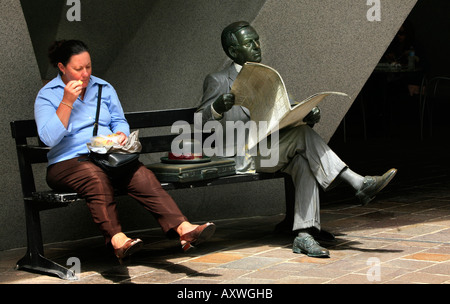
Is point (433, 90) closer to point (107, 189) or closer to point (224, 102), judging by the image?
point (224, 102)

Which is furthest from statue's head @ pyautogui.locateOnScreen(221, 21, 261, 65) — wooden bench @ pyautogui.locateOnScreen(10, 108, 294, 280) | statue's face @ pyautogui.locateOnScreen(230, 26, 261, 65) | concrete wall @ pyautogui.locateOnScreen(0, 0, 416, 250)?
wooden bench @ pyautogui.locateOnScreen(10, 108, 294, 280)

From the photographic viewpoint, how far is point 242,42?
214 inches

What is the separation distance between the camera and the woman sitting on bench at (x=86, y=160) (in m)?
Answer: 4.66

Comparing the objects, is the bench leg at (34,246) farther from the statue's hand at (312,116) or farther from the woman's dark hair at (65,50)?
the statue's hand at (312,116)

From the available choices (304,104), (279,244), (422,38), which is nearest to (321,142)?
(304,104)

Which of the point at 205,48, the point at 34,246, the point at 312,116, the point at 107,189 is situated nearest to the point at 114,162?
the point at 107,189

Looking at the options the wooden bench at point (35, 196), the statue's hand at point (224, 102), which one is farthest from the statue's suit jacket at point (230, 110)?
Answer: the statue's hand at point (224, 102)

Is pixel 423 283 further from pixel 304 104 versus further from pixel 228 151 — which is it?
pixel 228 151

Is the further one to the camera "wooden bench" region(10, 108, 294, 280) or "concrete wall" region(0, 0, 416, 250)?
"concrete wall" region(0, 0, 416, 250)

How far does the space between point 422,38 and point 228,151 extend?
10.8 meters

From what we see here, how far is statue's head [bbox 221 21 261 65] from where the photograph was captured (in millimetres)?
5438

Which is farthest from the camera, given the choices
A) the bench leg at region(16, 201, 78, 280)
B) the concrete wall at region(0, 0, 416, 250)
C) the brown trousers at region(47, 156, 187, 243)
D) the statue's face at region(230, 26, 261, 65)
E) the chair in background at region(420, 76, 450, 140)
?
the chair in background at region(420, 76, 450, 140)

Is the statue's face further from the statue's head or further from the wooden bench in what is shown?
the wooden bench

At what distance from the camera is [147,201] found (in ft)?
16.0
